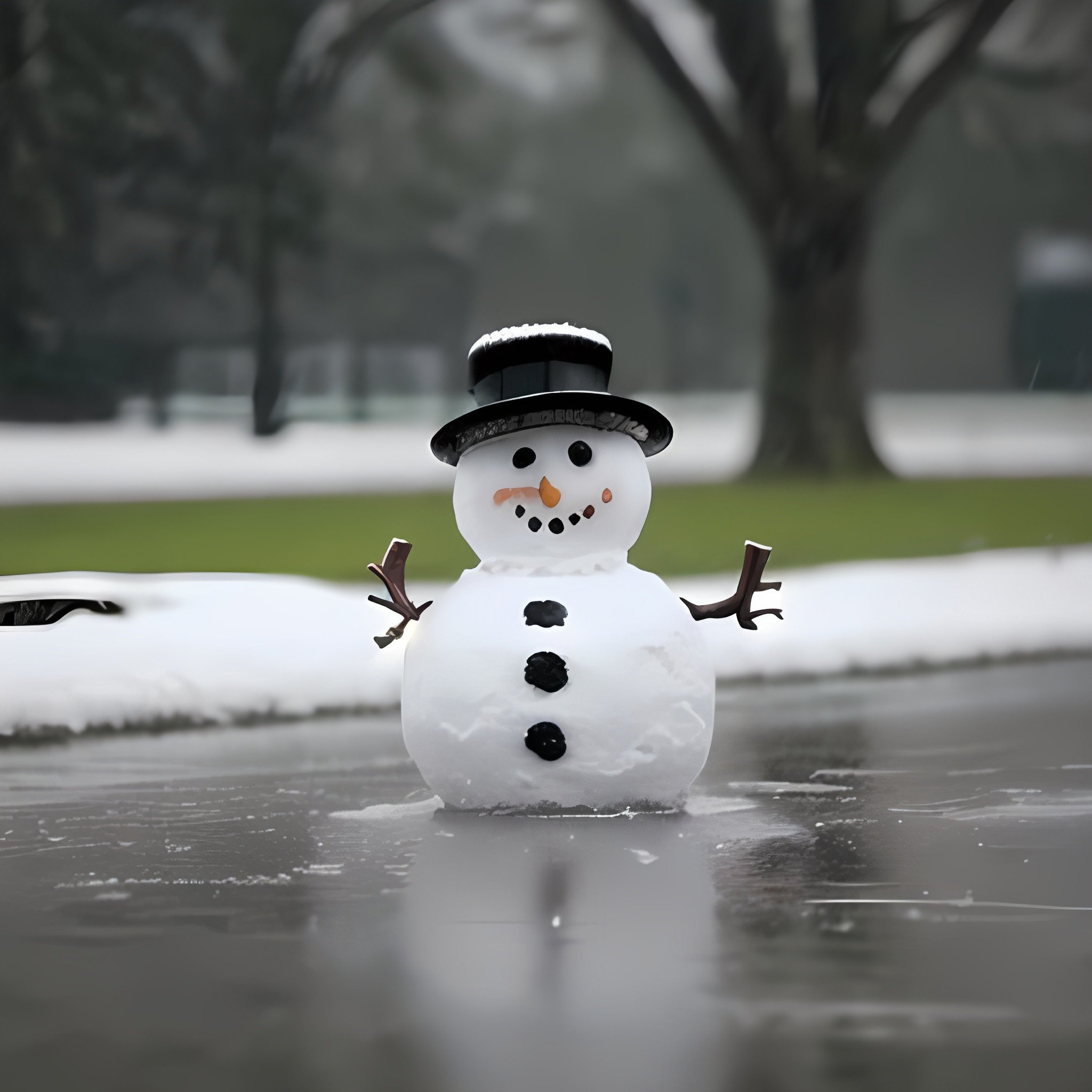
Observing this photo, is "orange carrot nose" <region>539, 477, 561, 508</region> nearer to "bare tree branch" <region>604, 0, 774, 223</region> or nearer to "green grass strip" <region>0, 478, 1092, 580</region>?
"green grass strip" <region>0, 478, 1092, 580</region>

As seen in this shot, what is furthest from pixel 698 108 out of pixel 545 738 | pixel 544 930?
pixel 544 930

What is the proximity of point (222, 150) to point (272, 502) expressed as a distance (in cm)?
296

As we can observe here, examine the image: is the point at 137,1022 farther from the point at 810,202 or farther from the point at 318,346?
the point at 810,202

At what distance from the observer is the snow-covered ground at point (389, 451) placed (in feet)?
43.0

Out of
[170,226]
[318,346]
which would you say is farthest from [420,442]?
[170,226]

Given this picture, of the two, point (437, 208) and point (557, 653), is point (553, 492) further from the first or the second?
point (437, 208)

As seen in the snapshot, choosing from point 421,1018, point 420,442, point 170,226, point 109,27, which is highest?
point 109,27

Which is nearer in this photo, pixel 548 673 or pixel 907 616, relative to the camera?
pixel 548 673

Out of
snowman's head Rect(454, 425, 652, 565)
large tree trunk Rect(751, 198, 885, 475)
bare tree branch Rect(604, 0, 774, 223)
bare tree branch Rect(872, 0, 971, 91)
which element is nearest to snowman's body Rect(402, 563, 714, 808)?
snowman's head Rect(454, 425, 652, 565)

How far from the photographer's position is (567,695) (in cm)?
520

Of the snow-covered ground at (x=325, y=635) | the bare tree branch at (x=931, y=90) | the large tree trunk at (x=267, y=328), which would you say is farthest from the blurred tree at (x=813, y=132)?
the large tree trunk at (x=267, y=328)

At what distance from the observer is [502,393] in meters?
5.57

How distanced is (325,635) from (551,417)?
3565 millimetres

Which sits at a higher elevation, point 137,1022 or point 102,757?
point 102,757
